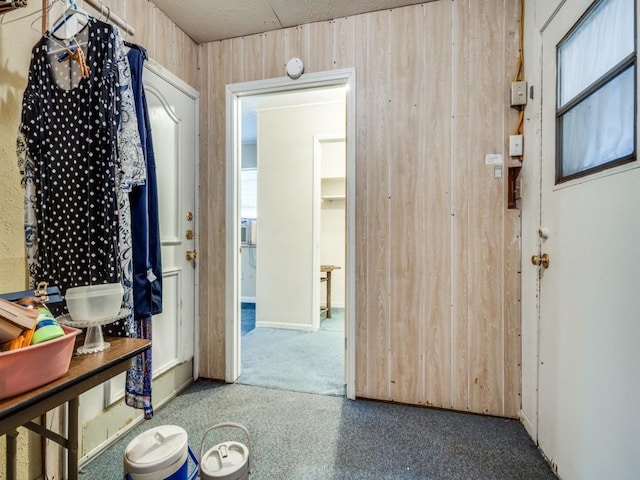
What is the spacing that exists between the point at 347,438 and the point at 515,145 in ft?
6.21

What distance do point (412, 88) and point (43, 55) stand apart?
6.06ft

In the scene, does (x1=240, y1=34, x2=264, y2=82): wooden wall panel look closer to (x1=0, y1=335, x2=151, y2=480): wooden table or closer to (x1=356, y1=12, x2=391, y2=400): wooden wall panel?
(x1=356, y1=12, x2=391, y2=400): wooden wall panel

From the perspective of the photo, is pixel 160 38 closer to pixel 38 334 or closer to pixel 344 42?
pixel 344 42

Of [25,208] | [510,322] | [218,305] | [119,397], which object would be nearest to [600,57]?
[510,322]

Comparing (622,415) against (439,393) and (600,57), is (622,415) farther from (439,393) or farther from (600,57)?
(600,57)

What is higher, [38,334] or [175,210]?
[175,210]

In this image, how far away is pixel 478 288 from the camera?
6.32 feet

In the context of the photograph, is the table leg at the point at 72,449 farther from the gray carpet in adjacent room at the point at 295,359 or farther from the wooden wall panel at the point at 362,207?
the wooden wall panel at the point at 362,207

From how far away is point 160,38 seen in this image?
200cm

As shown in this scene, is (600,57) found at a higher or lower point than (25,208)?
higher

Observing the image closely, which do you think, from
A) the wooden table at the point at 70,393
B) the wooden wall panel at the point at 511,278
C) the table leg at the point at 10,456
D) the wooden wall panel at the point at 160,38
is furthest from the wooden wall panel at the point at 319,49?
the table leg at the point at 10,456

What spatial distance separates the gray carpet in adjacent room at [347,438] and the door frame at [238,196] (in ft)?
0.89

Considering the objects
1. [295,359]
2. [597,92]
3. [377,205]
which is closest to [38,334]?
[377,205]

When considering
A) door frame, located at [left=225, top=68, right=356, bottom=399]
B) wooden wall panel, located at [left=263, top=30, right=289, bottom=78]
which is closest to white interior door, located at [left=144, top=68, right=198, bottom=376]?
door frame, located at [left=225, top=68, right=356, bottom=399]
